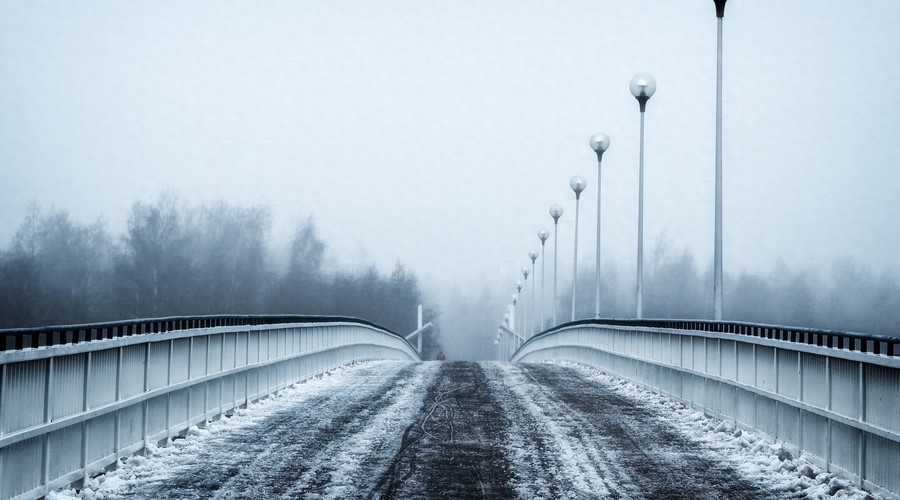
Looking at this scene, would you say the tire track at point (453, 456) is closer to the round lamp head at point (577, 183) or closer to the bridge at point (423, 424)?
the bridge at point (423, 424)

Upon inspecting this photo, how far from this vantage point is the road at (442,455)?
34.7 feet

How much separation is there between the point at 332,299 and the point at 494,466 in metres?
146

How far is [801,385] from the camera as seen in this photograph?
12.4 m

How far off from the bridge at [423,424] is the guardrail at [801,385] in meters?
0.03

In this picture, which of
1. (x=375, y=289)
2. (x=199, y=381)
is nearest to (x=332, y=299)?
(x=375, y=289)

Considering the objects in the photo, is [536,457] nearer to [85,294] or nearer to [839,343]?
[839,343]

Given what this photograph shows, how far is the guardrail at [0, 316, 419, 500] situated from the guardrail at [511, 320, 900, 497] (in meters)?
7.34

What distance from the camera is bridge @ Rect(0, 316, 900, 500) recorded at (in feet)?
32.7

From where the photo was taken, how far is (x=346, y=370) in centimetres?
2961

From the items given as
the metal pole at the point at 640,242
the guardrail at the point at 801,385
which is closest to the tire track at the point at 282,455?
the guardrail at the point at 801,385

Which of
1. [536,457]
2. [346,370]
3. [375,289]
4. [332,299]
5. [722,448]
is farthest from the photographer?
[375,289]

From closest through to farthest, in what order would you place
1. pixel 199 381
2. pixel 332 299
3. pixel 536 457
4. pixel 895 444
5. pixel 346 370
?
pixel 895 444 → pixel 536 457 → pixel 199 381 → pixel 346 370 → pixel 332 299

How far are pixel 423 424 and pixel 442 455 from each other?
3.13 meters

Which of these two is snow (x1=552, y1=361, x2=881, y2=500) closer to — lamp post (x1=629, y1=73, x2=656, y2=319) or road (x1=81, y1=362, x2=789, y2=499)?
road (x1=81, y1=362, x2=789, y2=499)
